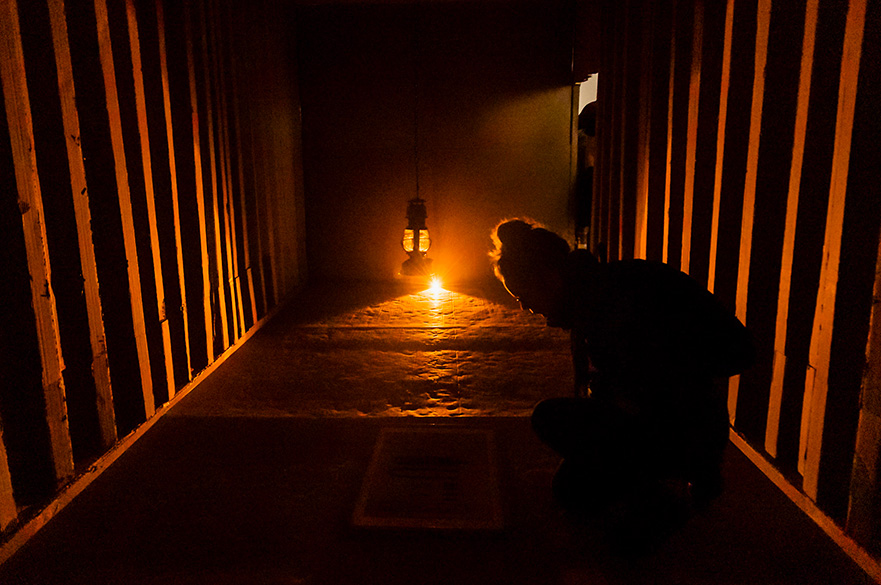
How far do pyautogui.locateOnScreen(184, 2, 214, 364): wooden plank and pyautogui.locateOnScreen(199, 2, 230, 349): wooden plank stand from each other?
7 centimetres

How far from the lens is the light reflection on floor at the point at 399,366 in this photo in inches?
91.4

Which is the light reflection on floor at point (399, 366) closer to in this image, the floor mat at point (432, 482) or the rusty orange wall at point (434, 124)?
the floor mat at point (432, 482)

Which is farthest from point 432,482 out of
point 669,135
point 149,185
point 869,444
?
point 669,135

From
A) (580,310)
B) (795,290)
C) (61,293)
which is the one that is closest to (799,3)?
(795,290)

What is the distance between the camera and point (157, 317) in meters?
2.34

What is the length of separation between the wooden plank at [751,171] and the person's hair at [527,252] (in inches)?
34.2

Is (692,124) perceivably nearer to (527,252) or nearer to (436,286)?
(527,252)

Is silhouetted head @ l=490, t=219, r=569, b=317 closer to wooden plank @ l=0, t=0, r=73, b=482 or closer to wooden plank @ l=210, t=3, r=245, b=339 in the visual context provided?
wooden plank @ l=0, t=0, r=73, b=482

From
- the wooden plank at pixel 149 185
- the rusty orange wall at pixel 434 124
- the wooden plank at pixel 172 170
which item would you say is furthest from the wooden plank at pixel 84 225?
the rusty orange wall at pixel 434 124

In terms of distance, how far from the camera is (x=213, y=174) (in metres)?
2.95

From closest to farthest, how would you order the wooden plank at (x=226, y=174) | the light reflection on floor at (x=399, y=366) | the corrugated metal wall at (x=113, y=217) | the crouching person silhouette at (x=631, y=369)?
the crouching person silhouette at (x=631, y=369), the corrugated metal wall at (x=113, y=217), the light reflection on floor at (x=399, y=366), the wooden plank at (x=226, y=174)

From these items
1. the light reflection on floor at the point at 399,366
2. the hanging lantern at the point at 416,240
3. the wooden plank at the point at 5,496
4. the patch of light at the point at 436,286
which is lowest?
the light reflection on floor at the point at 399,366

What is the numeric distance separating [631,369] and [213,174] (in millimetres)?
2428

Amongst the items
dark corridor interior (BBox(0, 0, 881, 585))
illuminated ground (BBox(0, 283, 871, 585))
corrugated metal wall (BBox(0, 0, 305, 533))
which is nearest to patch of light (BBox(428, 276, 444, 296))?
dark corridor interior (BBox(0, 0, 881, 585))
